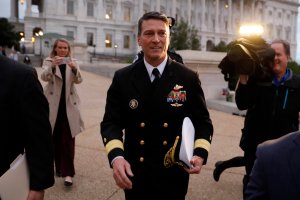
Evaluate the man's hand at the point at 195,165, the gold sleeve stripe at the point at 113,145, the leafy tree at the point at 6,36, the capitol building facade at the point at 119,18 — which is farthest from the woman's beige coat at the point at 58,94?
the leafy tree at the point at 6,36

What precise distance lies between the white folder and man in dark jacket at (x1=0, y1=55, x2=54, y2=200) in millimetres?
37

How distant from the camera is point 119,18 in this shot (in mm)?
74625

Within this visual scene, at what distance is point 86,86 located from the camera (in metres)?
18.3

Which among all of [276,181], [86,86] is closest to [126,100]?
[276,181]

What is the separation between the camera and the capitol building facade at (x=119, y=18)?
66.7 m

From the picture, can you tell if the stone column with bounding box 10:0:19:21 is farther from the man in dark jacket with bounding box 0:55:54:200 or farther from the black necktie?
the man in dark jacket with bounding box 0:55:54:200

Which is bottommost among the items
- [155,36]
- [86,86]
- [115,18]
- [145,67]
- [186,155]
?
[86,86]

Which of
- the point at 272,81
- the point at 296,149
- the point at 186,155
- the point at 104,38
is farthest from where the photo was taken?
the point at 104,38

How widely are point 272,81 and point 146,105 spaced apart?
1.72m

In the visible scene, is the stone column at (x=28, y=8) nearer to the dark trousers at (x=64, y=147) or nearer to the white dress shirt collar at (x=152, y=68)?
the dark trousers at (x=64, y=147)

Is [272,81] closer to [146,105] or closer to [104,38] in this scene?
[146,105]

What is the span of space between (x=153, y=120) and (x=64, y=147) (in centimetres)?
283

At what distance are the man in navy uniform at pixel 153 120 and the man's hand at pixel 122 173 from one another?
170 millimetres

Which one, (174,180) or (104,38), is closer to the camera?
(174,180)
